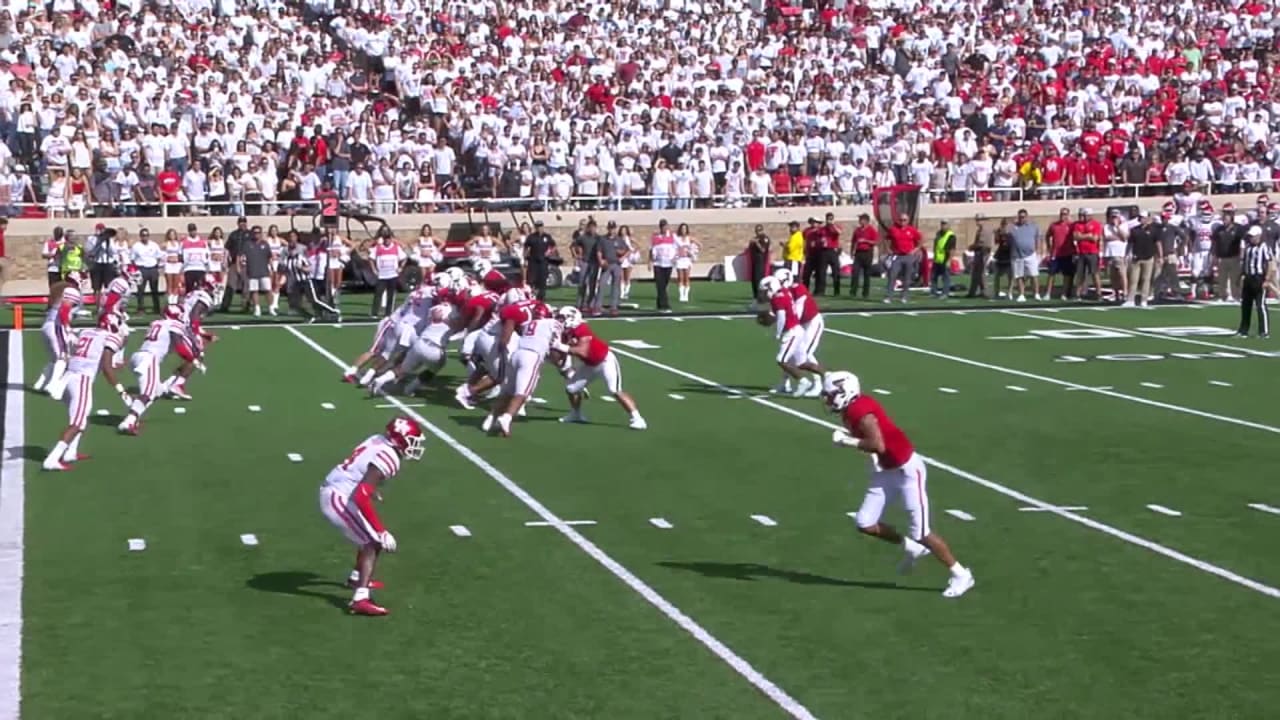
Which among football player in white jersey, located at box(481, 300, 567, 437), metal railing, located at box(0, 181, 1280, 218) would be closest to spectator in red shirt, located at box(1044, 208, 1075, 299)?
metal railing, located at box(0, 181, 1280, 218)

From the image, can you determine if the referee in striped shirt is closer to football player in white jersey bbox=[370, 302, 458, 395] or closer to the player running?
the player running

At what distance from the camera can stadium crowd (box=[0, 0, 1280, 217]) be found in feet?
122

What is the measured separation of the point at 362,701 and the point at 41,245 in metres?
28.1

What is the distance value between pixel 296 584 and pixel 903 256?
23904mm

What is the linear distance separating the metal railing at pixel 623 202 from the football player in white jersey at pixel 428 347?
48.7ft

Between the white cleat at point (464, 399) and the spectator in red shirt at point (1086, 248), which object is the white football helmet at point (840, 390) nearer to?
the white cleat at point (464, 399)

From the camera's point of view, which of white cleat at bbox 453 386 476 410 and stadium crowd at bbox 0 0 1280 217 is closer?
white cleat at bbox 453 386 476 410

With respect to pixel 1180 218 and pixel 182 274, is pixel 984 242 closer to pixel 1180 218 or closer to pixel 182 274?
pixel 1180 218

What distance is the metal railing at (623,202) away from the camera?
36719 millimetres

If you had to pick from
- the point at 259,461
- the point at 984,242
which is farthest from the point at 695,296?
the point at 259,461

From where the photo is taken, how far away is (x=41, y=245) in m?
36.5

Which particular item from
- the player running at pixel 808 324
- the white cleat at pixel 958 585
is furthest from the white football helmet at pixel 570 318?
the white cleat at pixel 958 585

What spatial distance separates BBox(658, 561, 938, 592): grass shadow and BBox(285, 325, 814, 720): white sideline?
471mm

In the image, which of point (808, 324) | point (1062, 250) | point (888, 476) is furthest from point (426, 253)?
point (888, 476)
